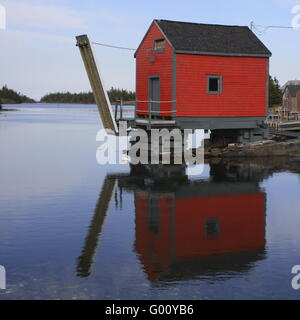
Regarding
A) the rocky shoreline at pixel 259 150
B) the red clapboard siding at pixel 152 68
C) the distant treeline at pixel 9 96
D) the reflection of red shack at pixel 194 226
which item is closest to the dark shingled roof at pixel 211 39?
the red clapboard siding at pixel 152 68

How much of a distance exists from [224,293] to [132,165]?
18.8 metres

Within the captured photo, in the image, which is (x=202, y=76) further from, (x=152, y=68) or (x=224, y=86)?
(x=152, y=68)

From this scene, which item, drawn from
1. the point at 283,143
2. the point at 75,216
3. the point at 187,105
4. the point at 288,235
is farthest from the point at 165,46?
the point at 288,235

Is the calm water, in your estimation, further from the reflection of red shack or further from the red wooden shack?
the red wooden shack

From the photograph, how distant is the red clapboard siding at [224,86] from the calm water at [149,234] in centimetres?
372

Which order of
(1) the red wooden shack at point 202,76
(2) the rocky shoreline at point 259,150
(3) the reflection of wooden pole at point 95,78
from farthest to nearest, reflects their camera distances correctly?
(2) the rocky shoreline at point 259,150
(1) the red wooden shack at point 202,76
(3) the reflection of wooden pole at point 95,78

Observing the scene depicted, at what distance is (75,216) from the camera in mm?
16188

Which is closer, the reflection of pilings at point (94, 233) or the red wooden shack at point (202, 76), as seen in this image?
the reflection of pilings at point (94, 233)

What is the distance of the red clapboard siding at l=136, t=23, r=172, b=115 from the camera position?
27219mm

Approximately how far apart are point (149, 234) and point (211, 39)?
1657 cm

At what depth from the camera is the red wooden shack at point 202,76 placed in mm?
27047

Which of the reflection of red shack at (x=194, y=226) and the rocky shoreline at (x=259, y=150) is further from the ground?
the rocky shoreline at (x=259, y=150)

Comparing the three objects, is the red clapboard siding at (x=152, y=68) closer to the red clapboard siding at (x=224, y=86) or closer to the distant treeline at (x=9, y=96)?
the red clapboard siding at (x=224, y=86)

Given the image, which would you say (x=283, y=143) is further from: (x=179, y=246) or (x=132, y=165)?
(x=179, y=246)
